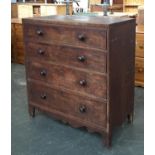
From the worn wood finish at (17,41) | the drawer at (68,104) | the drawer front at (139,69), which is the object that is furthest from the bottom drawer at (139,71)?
the worn wood finish at (17,41)

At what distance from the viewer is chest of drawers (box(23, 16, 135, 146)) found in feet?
6.02

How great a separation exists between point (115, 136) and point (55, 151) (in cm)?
49

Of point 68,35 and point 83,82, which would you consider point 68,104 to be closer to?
point 83,82

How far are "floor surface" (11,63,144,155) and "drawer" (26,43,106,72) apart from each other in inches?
22.3

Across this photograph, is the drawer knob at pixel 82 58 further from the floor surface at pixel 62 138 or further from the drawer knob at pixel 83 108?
the floor surface at pixel 62 138

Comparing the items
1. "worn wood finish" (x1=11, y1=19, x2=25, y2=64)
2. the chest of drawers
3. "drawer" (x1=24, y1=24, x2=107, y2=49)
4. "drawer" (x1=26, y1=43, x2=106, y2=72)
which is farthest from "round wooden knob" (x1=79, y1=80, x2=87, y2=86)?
"worn wood finish" (x1=11, y1=19, x2=25, y2=64)

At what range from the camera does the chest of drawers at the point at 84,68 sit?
1.83 m

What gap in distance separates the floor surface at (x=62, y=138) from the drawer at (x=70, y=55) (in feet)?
1.86

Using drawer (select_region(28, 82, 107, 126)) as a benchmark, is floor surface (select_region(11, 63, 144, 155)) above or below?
below

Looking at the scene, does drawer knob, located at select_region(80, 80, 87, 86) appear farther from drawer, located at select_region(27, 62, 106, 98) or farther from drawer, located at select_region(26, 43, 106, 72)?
drawer, located at select_region(26, 43, 106, 72)

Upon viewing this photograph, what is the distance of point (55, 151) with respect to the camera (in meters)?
1.94

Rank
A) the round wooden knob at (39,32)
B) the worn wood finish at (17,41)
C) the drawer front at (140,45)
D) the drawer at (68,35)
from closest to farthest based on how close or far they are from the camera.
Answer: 1. the drawer at (68,35)
2. the round wooden knob at (39,32)
3. the drawer front at (140,45)
4. the worn wood finish at (17,41)
